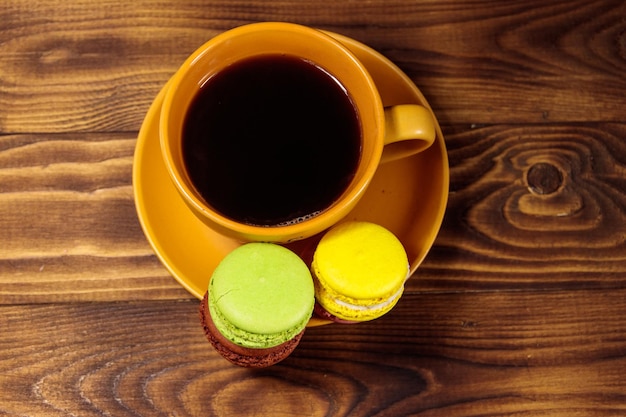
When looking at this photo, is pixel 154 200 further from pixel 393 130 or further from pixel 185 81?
pixel 393 130

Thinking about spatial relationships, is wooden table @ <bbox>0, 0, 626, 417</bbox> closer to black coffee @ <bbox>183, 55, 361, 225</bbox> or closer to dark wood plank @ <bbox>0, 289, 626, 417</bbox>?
dark wood plank @ <bbox>0, 289, 626, 417</bbox>

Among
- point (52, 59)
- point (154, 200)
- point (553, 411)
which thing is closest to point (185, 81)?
point (154, 200)

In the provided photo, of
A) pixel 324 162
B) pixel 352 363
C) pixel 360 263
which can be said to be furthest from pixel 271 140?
pixel 352 363

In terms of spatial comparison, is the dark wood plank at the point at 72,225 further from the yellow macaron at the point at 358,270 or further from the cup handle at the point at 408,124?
the cup handle at the point at 408,124

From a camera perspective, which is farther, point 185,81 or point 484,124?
point 484,124

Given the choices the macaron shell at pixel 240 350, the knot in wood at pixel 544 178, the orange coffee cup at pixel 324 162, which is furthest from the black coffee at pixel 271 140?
the knot in wood at pixel 544 178

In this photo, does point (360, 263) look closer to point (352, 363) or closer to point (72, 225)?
point (352, 363)
